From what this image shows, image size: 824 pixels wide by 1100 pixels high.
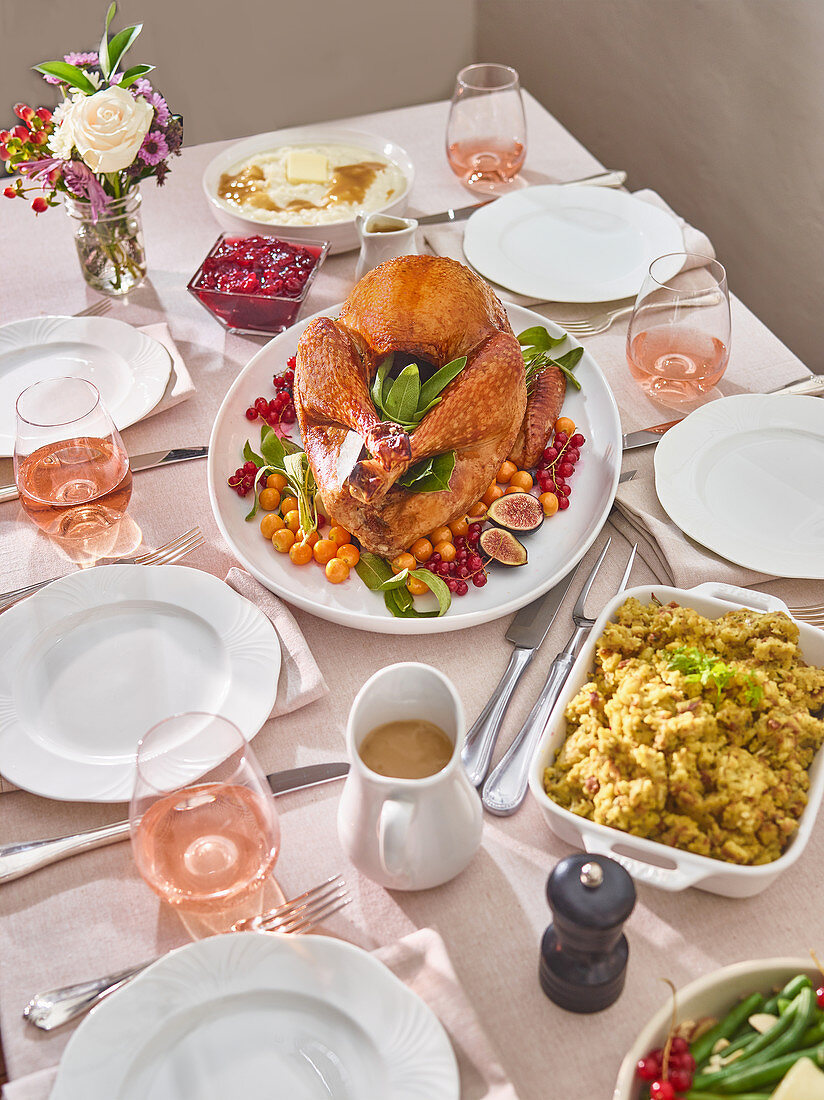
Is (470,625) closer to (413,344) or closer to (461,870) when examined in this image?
(461,870)

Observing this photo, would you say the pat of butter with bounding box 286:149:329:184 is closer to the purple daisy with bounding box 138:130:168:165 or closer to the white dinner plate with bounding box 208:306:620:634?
the purple daisy with bounding box 138:130:168:165

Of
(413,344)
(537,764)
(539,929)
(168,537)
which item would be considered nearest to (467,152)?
(413,344)

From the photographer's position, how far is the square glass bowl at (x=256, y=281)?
1950 millimetres

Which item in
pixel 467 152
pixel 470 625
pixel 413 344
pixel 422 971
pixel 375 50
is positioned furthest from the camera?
pixel 375 50

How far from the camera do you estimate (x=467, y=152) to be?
8.09 feet

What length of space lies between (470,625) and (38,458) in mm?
736

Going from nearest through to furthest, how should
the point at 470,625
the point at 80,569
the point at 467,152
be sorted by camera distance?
1. the point at 470,625
2. the point at 80,569
3. the point at 467,152

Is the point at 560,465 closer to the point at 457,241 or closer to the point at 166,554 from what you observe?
the point at 166,554

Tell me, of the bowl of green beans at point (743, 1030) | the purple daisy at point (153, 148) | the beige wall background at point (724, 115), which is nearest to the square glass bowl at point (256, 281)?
the purple daisy at point (153, 148)

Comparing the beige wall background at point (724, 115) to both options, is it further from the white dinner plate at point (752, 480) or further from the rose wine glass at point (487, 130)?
the white dinner plate at point (752, 480)

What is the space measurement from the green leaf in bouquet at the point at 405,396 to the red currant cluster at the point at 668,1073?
1014 millimetres

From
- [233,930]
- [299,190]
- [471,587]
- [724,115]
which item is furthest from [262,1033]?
[724,115]

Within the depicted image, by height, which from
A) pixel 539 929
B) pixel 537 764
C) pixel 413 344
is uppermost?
pixel 413 344

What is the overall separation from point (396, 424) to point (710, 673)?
63cm
